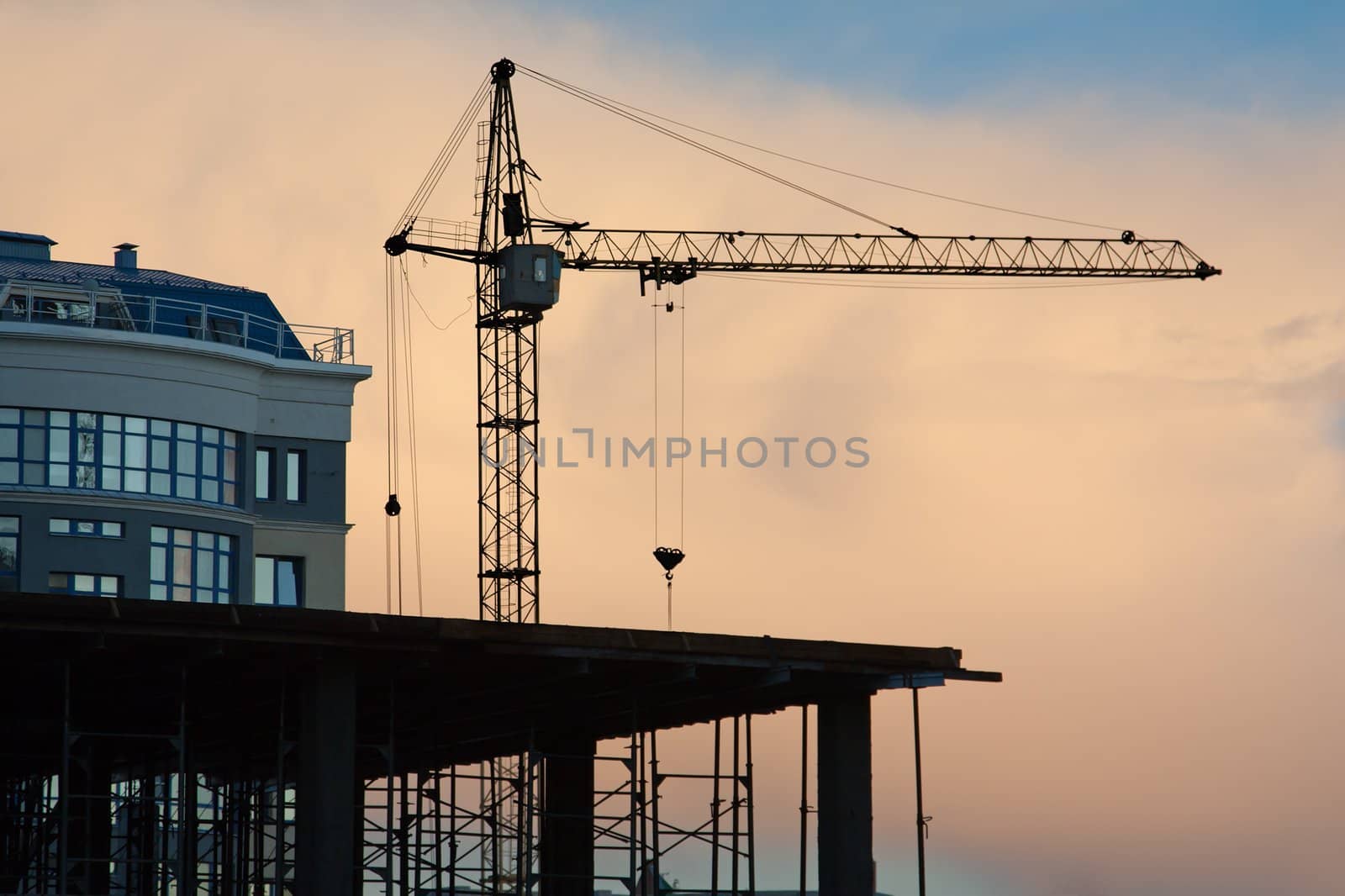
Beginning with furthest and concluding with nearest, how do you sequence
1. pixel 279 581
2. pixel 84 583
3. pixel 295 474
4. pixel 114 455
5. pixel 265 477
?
pixel 295 474 < pixel 279 581 < pixel 265 477 < pixel 114 455 < pixel 84 583

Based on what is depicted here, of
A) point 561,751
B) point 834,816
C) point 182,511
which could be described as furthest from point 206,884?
point 834,816

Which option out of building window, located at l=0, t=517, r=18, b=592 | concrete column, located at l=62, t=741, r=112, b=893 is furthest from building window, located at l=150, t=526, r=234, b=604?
concrete column, located at l=62, t=741, r=112, b=893

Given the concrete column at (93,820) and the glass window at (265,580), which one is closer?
the concrete column at (93,820)

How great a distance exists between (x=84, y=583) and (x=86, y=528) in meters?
1.88

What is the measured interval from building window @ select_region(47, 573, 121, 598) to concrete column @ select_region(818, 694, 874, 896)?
120 ft

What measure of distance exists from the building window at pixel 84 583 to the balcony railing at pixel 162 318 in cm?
876

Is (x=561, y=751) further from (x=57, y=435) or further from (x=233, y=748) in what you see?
(x=57, y=435)

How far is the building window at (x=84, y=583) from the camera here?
6788 centimetres

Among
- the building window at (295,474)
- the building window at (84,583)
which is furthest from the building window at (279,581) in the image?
the building window at (84,583)

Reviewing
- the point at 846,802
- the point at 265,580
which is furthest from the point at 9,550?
the point at 846,802

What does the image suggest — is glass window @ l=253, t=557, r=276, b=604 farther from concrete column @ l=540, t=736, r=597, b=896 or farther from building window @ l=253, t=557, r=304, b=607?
concrete column @ l=540, t=736, r=597, b=896

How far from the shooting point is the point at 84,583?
6844 cm

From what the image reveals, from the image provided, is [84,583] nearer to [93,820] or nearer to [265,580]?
[265,580]

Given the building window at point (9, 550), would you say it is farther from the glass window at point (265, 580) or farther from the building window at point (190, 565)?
the glass window at point (265, 580)
